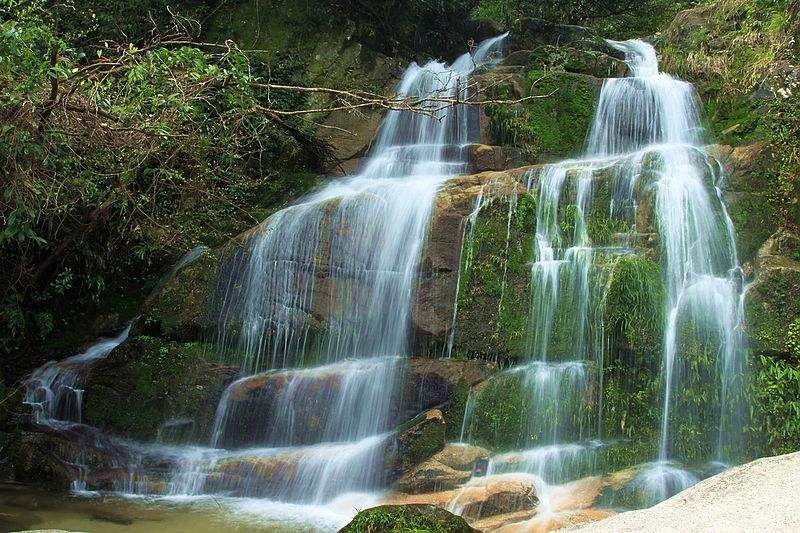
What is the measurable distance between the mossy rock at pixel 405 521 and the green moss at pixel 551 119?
7146 mm

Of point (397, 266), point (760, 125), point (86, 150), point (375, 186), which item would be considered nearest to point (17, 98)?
point (86, 150)

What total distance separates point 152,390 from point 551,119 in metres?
7.22

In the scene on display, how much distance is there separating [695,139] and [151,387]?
8.39m

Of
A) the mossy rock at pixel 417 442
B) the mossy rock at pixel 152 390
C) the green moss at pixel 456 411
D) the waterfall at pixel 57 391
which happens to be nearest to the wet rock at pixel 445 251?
the green moss at pixel 456 411

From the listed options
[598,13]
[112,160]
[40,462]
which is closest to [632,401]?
[112,160]

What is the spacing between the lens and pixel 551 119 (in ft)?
39.6

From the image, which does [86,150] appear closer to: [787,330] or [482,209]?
[482,209]

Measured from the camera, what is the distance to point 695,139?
36.8 ft

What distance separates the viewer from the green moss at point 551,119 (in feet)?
39.0

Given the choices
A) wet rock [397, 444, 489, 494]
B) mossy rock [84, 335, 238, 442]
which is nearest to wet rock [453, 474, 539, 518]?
wet rock [397, 444, 489, 494]

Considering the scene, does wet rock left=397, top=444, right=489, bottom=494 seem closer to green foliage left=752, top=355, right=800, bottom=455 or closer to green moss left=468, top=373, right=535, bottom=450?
green moss left=468, top=373, right=535, bottom=450

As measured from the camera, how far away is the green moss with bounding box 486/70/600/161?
11891 millimetres

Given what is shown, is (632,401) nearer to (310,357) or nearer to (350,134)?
(310,357)

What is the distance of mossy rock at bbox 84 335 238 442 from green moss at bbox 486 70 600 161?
5766 millimetres
